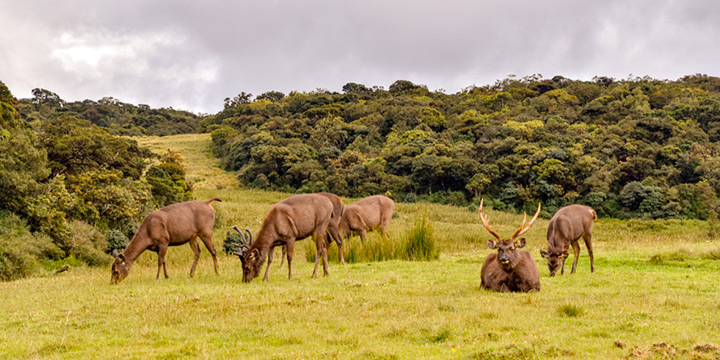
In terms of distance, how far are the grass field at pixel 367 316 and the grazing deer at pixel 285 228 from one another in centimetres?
53

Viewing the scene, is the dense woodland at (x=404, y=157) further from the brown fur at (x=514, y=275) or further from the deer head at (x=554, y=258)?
the deer head at (x=554, y=258)

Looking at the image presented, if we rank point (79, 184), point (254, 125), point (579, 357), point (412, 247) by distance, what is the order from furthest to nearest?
point (254, 125) < point (79, 184) < point (412, 247) < point (579, 357)

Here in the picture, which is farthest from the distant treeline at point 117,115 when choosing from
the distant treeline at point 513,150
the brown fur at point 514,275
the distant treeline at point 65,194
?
the brown fur at point 514,275

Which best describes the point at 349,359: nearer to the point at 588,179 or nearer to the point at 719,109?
the point at 588,179

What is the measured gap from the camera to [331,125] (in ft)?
250

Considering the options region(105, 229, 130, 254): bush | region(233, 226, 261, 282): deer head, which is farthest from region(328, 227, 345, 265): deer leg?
region(105, 229, 130, 254): bush

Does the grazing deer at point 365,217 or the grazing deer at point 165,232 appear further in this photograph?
the grazing deer at point 365,217

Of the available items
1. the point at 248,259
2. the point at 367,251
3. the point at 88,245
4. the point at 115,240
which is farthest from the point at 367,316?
the point at 115,240

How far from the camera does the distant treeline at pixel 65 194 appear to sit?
2059 centimetres

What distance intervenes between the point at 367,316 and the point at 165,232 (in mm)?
7786

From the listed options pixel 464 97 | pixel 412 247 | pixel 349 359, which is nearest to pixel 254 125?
pixel 464 97

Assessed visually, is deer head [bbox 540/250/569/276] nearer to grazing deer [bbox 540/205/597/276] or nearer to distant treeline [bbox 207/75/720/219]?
grazing deer [bbox 540/205/597/276]

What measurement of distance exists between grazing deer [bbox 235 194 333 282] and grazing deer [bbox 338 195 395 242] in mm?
6196

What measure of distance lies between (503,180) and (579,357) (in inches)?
1984
